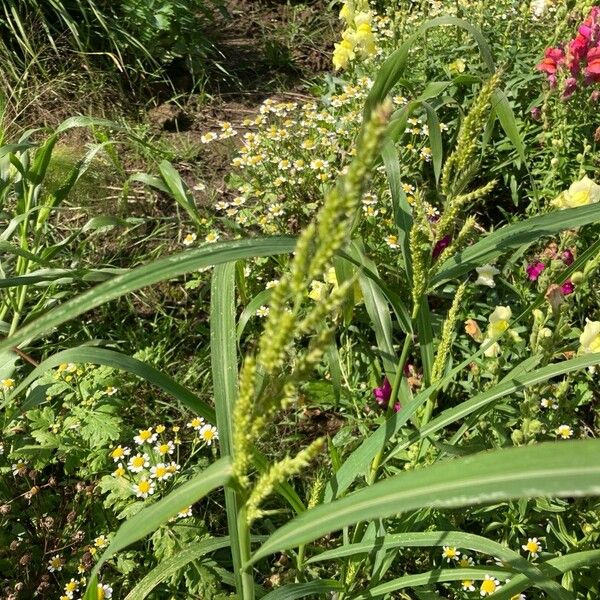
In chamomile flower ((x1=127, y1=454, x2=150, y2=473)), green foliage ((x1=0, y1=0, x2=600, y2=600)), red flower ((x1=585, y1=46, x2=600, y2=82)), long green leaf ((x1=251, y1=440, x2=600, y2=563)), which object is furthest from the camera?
red flower ((x1=585, y1=46, x2=600, y2=82))

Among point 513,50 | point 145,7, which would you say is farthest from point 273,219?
point 145,7

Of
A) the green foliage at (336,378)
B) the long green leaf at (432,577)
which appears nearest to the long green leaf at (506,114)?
the green foliage at (336,378)

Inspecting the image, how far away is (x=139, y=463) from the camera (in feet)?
5.93

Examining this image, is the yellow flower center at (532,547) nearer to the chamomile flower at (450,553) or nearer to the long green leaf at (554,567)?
the chamomile flower at (450,553)

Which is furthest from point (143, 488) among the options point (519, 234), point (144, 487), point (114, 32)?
point (114, 32)

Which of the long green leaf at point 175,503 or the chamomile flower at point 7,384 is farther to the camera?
the chamomile flower at point 7,384

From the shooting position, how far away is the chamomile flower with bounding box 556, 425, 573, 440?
1.82 meters

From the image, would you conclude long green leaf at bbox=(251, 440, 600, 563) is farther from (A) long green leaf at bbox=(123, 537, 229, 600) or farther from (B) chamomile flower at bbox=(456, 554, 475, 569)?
(B) chamomile flower at bbox=(456, 554, 475, 569)

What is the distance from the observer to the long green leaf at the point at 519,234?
125 cm

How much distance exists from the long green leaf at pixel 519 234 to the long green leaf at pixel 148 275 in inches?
16.2

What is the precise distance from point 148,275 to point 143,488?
105 cm

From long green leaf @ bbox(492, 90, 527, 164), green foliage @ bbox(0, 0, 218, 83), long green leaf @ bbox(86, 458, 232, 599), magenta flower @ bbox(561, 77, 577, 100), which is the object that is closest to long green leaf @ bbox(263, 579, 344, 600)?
long green leaf @ bbox(86, 458, 232, 599)

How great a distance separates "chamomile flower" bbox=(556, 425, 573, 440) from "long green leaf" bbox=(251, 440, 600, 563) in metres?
1.26

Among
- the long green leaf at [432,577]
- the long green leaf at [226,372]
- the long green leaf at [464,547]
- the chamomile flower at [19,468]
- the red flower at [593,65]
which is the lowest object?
the chamomile flower at [19,468]
